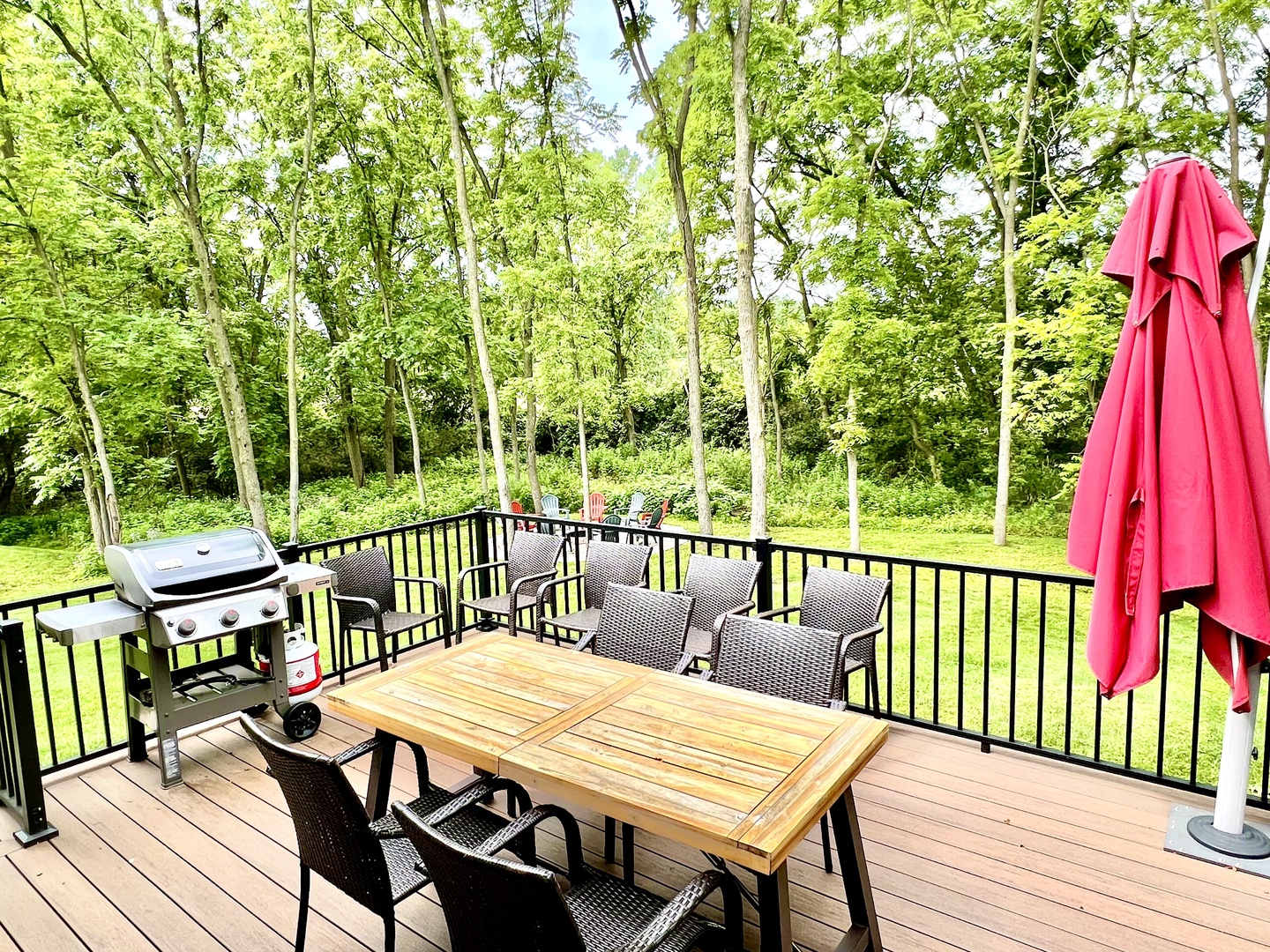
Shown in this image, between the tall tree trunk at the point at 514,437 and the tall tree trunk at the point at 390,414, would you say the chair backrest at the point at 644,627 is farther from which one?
Answer: the tall tree trunk at the point at 390,414

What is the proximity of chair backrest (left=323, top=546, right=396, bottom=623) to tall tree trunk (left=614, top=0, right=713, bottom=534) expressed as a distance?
17.7ft

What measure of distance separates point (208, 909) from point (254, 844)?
1.19ft

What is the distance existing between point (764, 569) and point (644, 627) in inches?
42.4

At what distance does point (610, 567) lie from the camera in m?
4.04

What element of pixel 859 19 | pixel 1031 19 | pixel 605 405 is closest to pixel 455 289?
pixel 605 405

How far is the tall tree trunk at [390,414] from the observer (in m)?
14.0

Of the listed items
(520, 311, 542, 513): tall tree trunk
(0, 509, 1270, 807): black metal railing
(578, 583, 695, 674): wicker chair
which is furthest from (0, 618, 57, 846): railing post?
(520, 311, 542, 513): tall tree trunk

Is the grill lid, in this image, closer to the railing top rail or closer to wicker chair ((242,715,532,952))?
wicker chair ((242,715,532,952))

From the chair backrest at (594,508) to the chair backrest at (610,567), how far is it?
302 inches

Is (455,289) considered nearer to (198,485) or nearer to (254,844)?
(198,485)

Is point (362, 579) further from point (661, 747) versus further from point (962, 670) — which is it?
point (962, 670)

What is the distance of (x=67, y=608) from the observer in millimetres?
2969

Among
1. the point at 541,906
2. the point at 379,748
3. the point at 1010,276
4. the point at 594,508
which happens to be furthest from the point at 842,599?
the point at 594,508

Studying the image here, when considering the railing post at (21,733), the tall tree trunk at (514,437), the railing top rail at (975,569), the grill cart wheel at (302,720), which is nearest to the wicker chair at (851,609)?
the railing top rail at (975,569)
